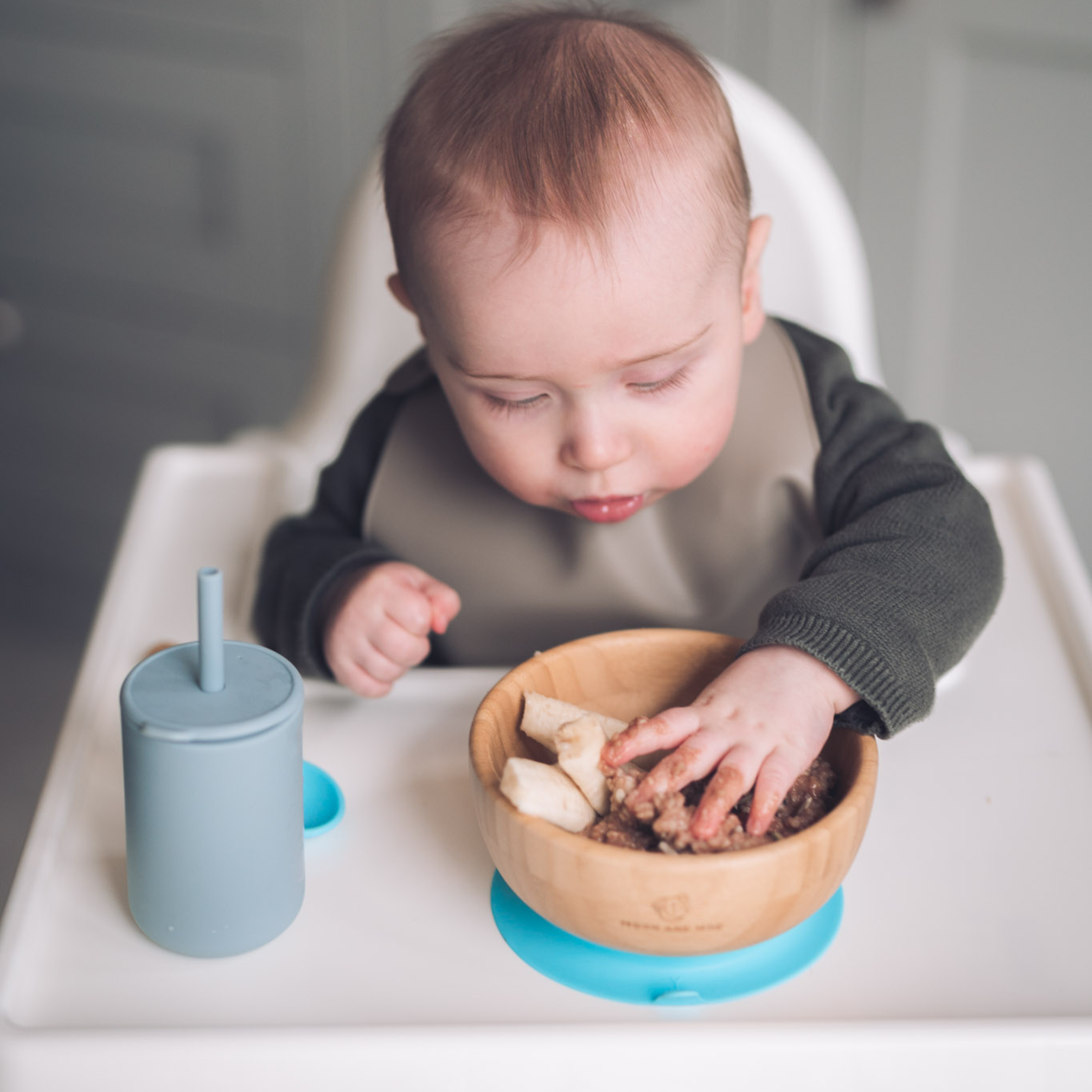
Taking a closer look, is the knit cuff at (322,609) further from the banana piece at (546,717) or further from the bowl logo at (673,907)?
the bowl logo at (673,907)

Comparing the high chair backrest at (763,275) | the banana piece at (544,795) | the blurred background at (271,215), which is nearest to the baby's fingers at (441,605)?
the banana piece at (544,795)

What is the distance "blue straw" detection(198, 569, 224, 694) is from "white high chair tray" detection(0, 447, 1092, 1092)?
0.13 meters

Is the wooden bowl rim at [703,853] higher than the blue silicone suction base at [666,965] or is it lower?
higher

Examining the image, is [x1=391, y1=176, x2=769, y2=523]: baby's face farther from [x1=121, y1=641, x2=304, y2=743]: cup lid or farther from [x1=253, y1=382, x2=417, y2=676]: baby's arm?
[x1=121, y1=641, x2=304, y2=743]: cup lid

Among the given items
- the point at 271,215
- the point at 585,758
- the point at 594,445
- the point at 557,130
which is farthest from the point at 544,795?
the point at 271,215

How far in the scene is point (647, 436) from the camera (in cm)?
74

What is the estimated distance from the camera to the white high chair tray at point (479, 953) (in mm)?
521

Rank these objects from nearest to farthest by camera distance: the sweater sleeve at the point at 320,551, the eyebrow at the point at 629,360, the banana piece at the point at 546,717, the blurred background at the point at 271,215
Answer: the banana piece at the point at 546,717 < the eyebrow at the point at 629,360 < the sweater sleeve at the point at 320,551 < the blurred background at the point at 271,215

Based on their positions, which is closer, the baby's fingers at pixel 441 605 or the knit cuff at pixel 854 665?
the knit cuff at pixel 854 665

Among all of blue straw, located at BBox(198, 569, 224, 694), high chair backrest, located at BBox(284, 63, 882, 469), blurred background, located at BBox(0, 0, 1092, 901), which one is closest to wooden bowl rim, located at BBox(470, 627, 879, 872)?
blue straw, located at BBox(198, 569, 224, 694)

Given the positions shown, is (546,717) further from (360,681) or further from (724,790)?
(360,681)

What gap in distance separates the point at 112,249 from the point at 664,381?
186 cm

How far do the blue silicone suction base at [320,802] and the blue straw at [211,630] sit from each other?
0.46 ft

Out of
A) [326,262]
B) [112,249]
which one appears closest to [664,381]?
[326,262]
